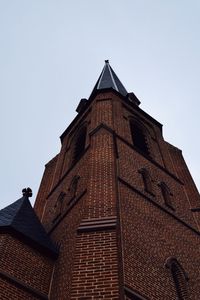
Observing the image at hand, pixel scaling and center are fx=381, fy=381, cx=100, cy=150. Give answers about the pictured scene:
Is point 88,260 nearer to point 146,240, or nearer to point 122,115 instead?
point 146,240

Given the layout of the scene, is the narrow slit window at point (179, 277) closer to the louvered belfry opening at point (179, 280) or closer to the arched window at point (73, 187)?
the louvered belfry opening at point (179, 280)

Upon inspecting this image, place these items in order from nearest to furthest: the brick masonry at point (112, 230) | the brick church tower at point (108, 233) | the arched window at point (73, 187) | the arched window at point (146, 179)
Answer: the brick masonry at point (112, 230), the brick church tower at point (108, 233), the arched window at point (146, 179), the arched window at point (73, 187)

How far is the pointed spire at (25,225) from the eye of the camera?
9.45 metres

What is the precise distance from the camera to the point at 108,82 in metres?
21.6

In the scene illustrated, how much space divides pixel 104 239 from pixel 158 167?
23.0 feet

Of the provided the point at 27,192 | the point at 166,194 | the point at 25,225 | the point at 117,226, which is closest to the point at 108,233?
the point at 117,226

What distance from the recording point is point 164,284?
814 centimetres

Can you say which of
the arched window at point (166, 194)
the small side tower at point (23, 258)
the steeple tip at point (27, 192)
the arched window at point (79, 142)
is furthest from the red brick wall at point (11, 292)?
the arched window at point (79, 142)

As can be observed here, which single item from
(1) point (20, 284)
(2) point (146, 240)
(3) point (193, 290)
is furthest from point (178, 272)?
(1) point (20, 284)

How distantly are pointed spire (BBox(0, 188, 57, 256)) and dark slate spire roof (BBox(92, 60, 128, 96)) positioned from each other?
28.8 feet

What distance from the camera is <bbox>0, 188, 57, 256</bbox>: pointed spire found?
31.0ft

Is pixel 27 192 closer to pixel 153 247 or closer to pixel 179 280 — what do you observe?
pixel 153 247

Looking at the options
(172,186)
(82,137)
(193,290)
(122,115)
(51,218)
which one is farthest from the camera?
(82,137)

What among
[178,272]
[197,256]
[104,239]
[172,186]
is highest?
[172,186]
